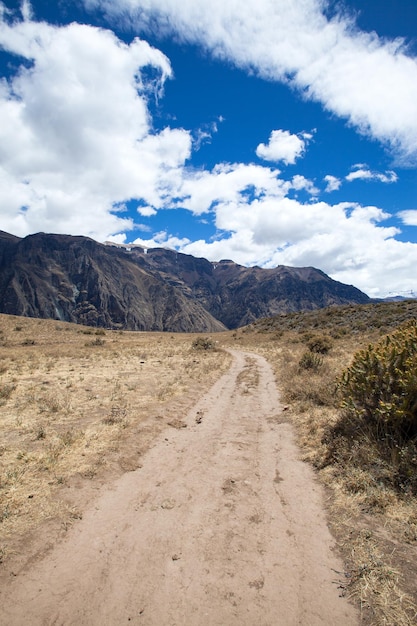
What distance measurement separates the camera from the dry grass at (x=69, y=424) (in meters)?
5.99

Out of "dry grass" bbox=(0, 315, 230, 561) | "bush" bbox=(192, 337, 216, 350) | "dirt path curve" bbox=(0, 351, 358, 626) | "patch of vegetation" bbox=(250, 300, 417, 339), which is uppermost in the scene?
"patch of vegetation" bbox=(250, 300, 417, 339)

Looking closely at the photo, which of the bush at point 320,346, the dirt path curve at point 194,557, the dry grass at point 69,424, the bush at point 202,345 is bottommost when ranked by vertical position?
the dirt path curve at point 194,557

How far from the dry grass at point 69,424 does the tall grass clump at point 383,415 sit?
5461mm

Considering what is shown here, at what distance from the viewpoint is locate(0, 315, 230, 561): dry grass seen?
5.99 meters

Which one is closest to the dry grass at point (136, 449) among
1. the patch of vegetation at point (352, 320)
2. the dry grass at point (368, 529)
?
the dry grass at point (368, 529)

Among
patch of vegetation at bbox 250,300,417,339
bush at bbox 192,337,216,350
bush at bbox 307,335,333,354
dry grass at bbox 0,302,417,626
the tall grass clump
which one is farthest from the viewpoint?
patch of vegetation at bbox 250,300,417,339

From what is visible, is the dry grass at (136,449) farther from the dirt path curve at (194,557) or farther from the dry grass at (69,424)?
the dirt path curve at (194,557)

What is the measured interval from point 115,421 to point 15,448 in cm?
295

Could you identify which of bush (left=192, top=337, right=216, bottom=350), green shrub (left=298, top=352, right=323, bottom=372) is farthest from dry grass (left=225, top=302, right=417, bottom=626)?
bush (left=192, top=337, right=216, bottom=350)

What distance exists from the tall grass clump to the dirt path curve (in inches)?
54.2

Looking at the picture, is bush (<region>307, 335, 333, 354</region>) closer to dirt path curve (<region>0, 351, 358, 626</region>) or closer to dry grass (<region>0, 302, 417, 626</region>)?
dry grass (<region>0, 302, 417, 626</region>)

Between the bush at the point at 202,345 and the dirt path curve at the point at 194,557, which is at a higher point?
the bush at the point at 202,345

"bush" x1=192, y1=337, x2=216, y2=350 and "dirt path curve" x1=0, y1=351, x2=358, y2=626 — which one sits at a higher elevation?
"bush" x1=192, y1=337, x2=216, y2=350

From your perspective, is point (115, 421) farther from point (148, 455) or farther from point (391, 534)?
point (391, 534)
